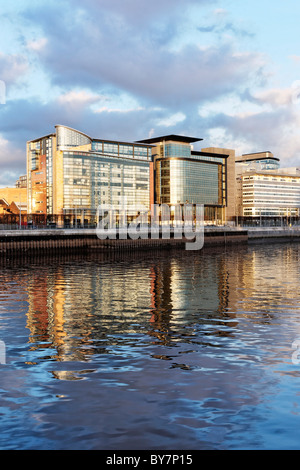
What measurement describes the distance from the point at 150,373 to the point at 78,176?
156668mm

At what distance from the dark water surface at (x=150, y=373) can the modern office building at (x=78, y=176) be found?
438ft

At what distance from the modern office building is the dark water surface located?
133645mm

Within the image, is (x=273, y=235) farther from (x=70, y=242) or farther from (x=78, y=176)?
(x=70, y=242)

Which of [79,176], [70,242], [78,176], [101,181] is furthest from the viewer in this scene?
[101,181]

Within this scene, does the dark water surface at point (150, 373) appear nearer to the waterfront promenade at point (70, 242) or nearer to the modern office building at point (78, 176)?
the waterfront promenade at point (70, 242)

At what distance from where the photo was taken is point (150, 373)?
1514 cm

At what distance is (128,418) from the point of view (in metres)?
11.7

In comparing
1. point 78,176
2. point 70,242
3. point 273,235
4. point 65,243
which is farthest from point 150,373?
point 78,176

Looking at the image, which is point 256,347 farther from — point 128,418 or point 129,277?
point 129,277

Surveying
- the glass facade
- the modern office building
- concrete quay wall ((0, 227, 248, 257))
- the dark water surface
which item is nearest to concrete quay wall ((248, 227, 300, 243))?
concrete quay wall ((0, 227, 248, 257))

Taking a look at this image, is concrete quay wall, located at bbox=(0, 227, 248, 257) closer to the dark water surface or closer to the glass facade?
the dark water surface

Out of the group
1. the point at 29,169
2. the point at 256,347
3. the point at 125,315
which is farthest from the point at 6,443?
the point at 29,169

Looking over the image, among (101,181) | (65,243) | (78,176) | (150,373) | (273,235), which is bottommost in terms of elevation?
(150,373)
